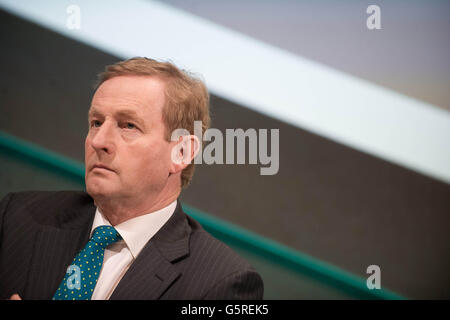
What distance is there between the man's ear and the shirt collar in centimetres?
17

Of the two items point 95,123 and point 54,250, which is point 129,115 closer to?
point 95,123

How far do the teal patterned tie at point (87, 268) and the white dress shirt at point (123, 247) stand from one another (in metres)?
0.02

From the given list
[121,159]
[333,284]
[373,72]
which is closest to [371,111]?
[373,72]

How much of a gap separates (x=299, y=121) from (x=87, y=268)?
1.22 m

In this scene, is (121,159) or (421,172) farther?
(421,172)

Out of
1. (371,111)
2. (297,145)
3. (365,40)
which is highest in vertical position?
(365,40)

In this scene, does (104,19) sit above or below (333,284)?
above

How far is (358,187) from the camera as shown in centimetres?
225

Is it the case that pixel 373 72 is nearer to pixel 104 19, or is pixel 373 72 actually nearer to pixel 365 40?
pixel 365 40

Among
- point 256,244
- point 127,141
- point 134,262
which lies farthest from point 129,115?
point 256,244

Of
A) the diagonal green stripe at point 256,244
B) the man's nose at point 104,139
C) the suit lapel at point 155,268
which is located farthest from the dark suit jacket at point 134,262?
the diagonal green stripe at point 256,244
